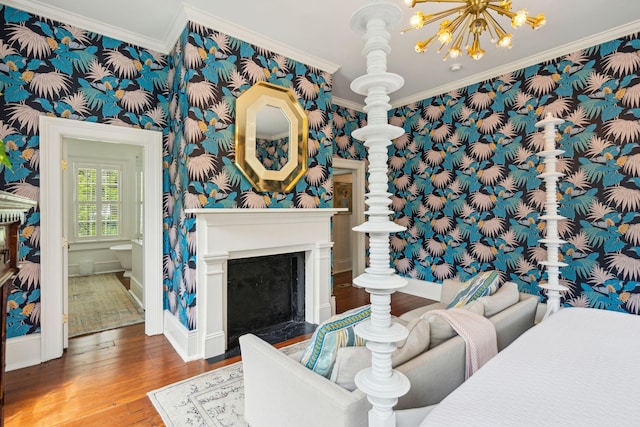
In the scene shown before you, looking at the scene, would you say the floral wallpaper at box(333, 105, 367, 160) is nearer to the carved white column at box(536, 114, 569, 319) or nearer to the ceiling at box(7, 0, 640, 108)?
the ceiling at box(7, 0, 640, 108)

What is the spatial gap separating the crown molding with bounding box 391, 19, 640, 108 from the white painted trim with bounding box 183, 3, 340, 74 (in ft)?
5.14

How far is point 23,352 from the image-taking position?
95.6 inches

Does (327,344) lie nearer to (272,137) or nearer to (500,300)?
(500,300)

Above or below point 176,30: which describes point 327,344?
below

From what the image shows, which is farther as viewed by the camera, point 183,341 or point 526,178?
point 526,178

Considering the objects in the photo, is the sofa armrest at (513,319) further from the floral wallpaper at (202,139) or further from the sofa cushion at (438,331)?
the floral wallpaper at (202,139)

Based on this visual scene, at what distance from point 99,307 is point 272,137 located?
3.09 m

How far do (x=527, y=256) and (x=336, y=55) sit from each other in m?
3.10

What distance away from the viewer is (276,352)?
54.6 inches

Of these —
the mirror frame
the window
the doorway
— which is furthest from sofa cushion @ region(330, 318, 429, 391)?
the window

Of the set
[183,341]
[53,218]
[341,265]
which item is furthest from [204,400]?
[341,265]

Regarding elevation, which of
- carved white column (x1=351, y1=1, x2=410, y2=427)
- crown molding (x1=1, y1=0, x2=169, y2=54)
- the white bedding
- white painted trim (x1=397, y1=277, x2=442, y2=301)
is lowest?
white painted trim (x1=397, y1=277, x2=442, y2=301)

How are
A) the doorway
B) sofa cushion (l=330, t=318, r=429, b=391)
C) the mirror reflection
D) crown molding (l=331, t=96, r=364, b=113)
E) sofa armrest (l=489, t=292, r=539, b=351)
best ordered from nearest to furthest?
sofa cushion (l=330, t=318, r=429, b=391), sofa armrest (l=489, t=292, r=539, b=351), the mirror reflection, crown molding (l=331, t=96, r=364, b=113), the doorway

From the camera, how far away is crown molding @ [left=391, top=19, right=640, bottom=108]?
2.81m
